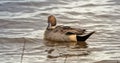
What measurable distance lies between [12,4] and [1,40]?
3.87 m

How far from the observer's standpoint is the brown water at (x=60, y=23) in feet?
29.5

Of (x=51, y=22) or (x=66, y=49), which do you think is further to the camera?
(x=51, y=22)

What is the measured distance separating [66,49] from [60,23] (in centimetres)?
259

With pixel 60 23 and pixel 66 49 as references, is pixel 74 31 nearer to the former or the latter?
pixel 66 49

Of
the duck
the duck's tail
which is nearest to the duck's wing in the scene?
the duck

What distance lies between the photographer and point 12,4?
46.6ft

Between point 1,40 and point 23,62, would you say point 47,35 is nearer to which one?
point 1,40

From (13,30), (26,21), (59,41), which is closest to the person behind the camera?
(59,41)

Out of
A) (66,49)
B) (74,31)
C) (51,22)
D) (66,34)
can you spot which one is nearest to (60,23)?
(51,22)

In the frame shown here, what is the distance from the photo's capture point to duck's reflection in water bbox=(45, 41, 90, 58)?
9.31 metres

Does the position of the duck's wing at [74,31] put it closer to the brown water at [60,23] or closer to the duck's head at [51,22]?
the brown water at [60,23]

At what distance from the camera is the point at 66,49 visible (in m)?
9.91

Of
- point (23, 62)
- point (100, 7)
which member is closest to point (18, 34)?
point (23, 62)

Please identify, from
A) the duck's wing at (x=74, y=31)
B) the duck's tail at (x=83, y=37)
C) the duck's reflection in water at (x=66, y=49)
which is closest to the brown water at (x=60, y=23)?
the duck's reflection in water at (x=66, y=49)
